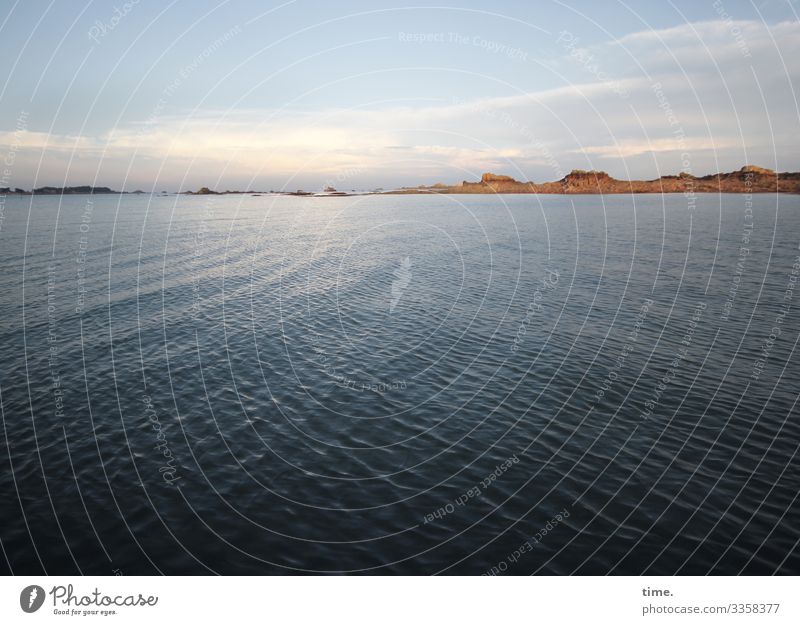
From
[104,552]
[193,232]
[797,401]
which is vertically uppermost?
[193,232]

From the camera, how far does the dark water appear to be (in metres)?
16.9

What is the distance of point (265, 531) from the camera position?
1758cm

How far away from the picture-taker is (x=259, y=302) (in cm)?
5191

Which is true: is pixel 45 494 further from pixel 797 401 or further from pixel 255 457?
pixel 797 401

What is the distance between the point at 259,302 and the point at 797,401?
48166mm

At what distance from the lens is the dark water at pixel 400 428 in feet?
55.4

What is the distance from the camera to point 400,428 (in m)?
25.5

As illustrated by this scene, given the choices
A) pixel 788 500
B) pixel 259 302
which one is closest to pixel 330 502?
pixel 788 500

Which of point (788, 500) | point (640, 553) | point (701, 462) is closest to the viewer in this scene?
point (640, 553)

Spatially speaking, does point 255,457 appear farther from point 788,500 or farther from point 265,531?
point 788,500

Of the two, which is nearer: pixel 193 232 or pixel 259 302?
pixel 259 302

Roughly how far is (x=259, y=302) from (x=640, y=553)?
4480cm

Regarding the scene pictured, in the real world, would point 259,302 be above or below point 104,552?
above

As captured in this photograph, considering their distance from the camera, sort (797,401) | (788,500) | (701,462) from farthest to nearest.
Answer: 1. (797,401)
2. (701,462)
3. (788,500)
